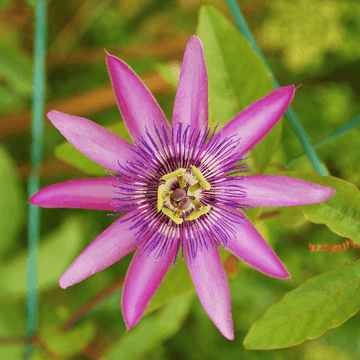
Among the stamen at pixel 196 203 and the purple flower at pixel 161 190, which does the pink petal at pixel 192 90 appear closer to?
the purple flower at pixel 161 190

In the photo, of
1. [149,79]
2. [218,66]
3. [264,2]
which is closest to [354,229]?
[218,66]

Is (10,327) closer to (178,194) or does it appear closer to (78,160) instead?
(78,160)

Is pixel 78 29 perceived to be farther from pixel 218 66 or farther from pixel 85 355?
Result: pixel 85 355

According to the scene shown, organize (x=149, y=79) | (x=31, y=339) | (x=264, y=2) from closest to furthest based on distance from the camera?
(x=31, y=339) → (x=149, y=79) → (x=264, y=2)

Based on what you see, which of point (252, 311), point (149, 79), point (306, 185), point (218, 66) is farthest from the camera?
point (252, 311)

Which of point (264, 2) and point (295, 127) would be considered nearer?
point (295, 127)

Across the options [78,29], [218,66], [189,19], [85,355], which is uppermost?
[78,29]

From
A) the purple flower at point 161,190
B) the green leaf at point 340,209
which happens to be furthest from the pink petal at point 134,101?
the green leaf at point 340,209

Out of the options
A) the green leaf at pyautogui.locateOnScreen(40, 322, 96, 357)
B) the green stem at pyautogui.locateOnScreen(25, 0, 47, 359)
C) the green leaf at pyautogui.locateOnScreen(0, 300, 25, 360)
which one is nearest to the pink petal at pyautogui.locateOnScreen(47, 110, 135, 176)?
the green stem at pyautogui.locateOnScreen(25, 0, 47, 359)
